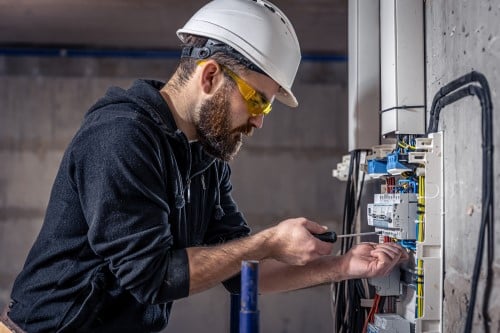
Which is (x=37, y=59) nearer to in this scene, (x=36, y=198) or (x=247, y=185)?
(x=36, y=198)

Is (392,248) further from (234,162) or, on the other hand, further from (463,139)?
(234,162)

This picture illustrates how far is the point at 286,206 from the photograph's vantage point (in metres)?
4.05

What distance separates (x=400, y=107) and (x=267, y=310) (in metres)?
2.63

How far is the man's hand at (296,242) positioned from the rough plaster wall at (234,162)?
2642 mm

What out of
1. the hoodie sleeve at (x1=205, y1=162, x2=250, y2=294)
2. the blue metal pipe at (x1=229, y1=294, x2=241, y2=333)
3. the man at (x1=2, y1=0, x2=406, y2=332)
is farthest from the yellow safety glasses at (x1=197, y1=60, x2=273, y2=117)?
the blue metal pipe at (x1=229, y1=294, x2=241, y2=333)

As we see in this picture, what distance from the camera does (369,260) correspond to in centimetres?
153

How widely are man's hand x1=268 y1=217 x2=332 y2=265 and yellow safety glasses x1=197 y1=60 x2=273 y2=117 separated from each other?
35 centimetres

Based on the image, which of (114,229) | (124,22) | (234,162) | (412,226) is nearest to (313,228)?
(412,226)

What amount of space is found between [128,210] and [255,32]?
586 mm

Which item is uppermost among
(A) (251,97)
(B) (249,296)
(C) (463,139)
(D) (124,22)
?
(D) (124,22)

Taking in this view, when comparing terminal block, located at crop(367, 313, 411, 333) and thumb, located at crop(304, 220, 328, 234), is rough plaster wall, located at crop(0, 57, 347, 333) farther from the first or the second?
thumb, located at crop(304, 220, 328, 234)

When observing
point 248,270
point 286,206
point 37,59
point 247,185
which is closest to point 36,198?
point 37,59

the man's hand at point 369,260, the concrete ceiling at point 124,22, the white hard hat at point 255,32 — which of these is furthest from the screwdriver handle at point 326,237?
the concrete ceiling at point 124,22

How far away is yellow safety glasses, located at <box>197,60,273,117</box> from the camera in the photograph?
1.51m
